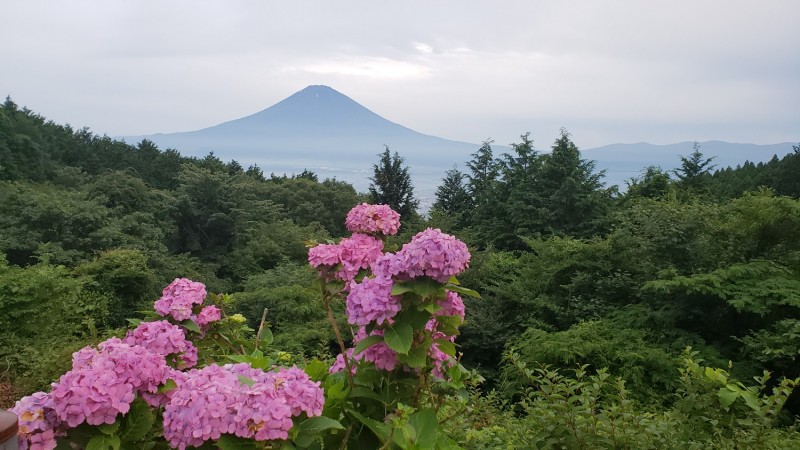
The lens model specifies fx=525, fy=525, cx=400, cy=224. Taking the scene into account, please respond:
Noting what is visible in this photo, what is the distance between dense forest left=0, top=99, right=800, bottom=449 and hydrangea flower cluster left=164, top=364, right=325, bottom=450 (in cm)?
76

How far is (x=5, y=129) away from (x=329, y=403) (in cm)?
2899

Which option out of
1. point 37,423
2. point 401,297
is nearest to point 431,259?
point 401,297

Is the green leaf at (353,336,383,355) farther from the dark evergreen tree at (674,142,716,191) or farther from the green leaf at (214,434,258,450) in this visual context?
the dark evergreen tree at (674,142,716,191)

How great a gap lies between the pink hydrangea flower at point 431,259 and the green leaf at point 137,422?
0.66 metres

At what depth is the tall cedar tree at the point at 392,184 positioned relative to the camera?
23.7 metres

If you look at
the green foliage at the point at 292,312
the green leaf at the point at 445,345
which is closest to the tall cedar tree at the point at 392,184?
the green foliage at the point at 292,312

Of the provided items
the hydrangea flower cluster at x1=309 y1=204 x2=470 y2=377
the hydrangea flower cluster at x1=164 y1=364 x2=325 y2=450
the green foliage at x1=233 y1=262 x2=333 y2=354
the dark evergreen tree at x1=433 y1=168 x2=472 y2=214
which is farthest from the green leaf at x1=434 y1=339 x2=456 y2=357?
the dark evergreen tree at x1=433 y1=168 x2=472 y2=214

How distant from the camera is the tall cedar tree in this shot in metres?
23.7

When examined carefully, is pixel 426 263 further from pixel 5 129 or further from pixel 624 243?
pixel 5 129

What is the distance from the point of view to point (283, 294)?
36.5 ft

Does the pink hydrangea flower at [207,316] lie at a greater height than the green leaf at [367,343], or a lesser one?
lesser

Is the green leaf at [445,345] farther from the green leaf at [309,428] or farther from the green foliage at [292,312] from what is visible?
the green foliage at [292,312]

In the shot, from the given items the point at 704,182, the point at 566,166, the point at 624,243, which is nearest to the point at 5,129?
the point at 566,166

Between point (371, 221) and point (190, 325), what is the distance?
0.77 metres
